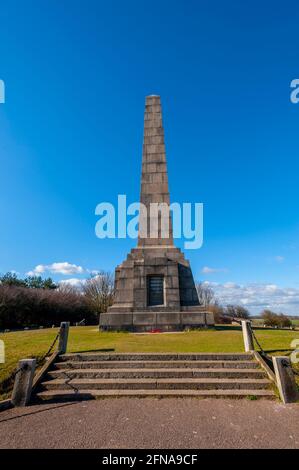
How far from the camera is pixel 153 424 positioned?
4.75 meters

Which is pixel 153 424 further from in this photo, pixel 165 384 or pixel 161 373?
pixel 161 373

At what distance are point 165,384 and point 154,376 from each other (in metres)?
0.46

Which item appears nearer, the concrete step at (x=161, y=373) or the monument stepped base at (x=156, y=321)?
the concrete step at (x=161, y=373)

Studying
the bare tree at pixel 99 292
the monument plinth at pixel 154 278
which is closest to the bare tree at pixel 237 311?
the bare tree at pixel 99 292

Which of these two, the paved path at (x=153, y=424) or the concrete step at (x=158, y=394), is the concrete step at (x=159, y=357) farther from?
the paved path at (x=153, y=424)

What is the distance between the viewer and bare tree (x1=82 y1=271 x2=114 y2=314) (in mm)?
42812

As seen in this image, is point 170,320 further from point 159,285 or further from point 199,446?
point 199,446

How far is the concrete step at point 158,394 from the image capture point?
598cm

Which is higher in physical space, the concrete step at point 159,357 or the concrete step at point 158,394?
the concrete step at point 159,357

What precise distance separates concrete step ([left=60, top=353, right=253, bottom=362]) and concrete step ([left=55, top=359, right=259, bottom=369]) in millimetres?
153

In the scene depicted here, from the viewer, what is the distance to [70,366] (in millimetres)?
7363

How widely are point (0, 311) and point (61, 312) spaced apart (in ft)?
28.9

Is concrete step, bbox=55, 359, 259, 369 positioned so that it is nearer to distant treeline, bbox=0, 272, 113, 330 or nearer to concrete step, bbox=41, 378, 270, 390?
concrete step, bbox=41, 378, 270, 390
